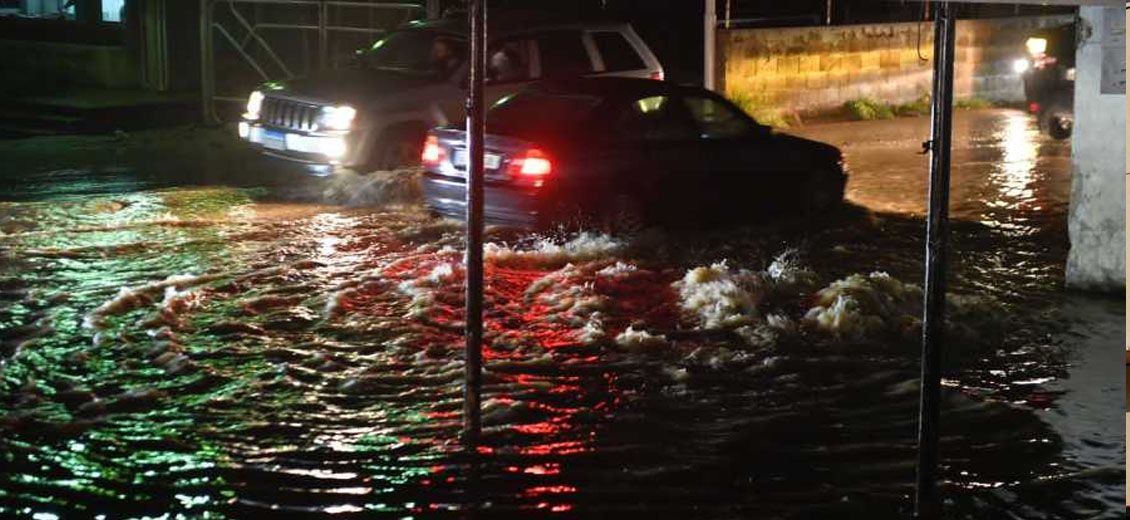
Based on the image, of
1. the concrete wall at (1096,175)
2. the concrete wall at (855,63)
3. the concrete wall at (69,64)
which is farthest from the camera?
the concrete wall at (69,64)

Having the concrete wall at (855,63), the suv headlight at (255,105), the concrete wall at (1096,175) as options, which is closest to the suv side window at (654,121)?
the concrete wall at (1096,175)

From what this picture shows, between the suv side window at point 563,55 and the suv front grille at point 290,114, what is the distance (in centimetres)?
268

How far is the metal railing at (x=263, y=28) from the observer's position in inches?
785

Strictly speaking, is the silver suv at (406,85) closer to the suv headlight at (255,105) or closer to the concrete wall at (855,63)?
the suv headlight at (255,105)

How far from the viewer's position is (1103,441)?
23.8ft

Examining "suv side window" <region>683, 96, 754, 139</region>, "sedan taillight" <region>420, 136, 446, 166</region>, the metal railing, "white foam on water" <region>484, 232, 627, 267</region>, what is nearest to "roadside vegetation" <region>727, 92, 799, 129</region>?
the metal railing

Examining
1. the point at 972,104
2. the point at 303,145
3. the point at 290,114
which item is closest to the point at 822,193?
the point at 303,145

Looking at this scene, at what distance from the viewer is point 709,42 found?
19562 mm

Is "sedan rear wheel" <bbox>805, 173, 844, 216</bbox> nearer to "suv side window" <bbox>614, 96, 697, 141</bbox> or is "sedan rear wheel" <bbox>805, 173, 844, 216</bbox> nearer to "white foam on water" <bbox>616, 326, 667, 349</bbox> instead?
"suv side window" <bbox>614, 96, 697, 141</bbox>

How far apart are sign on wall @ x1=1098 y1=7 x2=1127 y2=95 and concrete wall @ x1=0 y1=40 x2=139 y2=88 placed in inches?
726

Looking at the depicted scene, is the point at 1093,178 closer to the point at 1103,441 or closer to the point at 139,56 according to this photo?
the point at 1103,441

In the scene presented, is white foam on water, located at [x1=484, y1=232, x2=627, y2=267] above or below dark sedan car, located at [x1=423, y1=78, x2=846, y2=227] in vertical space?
below

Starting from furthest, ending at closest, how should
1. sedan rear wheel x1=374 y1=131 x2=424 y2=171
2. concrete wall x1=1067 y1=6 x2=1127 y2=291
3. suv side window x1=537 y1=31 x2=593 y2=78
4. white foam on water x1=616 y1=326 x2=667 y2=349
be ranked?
1. suv side window x1=537 y1=31 x2=593 y2=78
2. sedan rear wheel x1=374 y1=131 x2=424 y2=171
3. concrete wall x1=1067 y1=6 x2=1127 y2=291
4. white foam on water x1=616 y1=326 x2=667 y2=349

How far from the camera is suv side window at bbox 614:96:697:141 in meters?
12.3
